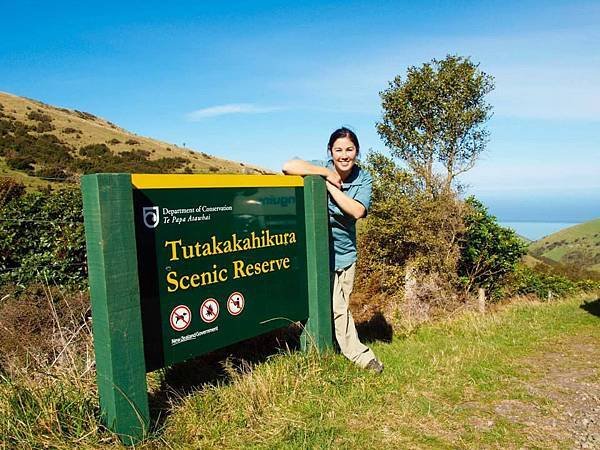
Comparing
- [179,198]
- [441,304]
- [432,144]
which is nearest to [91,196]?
[179,198]

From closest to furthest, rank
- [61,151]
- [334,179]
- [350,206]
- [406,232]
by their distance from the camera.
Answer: [350,206] → [334,179] → [406,232] → [61,151]

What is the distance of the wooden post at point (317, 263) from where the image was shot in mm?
4242

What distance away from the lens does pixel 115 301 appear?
2.62 meters

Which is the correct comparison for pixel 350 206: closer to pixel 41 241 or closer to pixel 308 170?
pixel 308 170

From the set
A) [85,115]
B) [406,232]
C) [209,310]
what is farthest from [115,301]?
[85,115]

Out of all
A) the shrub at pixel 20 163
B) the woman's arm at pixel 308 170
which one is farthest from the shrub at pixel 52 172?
the woman's arm at pixel 308 170

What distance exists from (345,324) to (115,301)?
2.31 meters

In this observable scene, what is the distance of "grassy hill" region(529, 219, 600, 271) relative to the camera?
427 ft

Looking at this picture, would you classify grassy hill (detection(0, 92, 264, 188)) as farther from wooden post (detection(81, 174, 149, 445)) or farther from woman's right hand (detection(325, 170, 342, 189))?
wooden post (detection(81, 174, 149, 445))

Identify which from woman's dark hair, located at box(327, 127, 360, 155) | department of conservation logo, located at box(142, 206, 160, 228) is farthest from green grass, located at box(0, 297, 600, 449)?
woman's dark hair, located at box(327, 127, 360, 155)

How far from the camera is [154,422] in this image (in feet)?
10.0

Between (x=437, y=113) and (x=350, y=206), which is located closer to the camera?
(x=350, y=206)

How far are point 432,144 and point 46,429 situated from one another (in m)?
15.8

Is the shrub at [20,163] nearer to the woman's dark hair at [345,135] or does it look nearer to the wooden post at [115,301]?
the woman's dark hair at [345,135]
